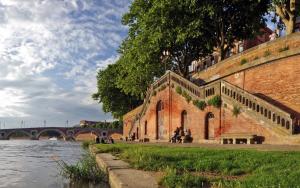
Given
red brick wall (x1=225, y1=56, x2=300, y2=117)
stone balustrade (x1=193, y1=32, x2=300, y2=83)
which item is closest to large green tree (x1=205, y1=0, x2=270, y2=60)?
stone balustrade (x1=193, y1=32, x2=300, y2=83)

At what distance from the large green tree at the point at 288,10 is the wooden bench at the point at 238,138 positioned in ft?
35.7

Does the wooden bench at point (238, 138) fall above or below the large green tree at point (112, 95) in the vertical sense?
below

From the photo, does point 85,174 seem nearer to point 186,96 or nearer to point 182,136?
point 182,136

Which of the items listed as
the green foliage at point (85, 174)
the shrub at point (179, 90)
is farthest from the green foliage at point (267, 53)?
the green foliage at point (85, 174)

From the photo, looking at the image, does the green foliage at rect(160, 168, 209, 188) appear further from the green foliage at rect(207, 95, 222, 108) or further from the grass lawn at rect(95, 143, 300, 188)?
the green foliage at rect(207, 95, 222, 108)

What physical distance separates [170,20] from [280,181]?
29.2 m

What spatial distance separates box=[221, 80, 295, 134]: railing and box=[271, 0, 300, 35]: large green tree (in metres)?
8.83

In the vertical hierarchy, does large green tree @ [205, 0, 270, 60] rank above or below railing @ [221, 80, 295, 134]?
above

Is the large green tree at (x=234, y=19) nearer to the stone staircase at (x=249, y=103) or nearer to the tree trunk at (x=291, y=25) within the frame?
the tree trunk at (x=291, y=25)

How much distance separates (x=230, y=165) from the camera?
947 cm

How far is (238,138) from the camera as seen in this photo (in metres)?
22.2

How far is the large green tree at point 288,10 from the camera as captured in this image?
98.4 feet

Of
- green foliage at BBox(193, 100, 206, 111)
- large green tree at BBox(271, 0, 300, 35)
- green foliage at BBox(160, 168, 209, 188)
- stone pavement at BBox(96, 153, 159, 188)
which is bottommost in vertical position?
stone pavement at BBox(96, 153, 159, 188)

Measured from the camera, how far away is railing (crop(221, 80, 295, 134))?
19234 mm
